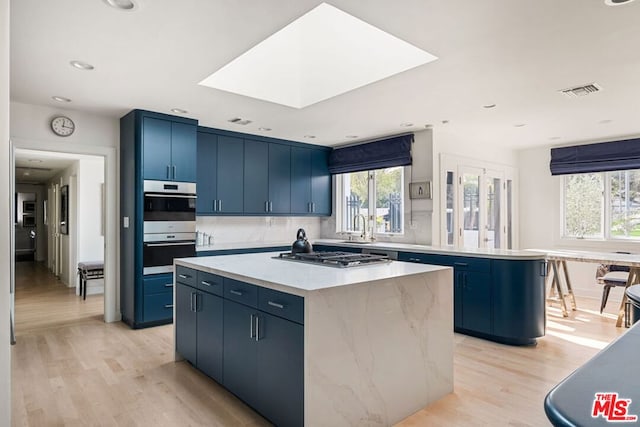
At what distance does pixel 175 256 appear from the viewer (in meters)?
4.43

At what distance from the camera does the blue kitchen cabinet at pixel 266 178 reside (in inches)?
213

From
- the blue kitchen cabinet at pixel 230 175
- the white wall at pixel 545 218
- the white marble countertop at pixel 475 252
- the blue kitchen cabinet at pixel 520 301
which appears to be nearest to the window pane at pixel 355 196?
the white marble countertop at pixel 475 252

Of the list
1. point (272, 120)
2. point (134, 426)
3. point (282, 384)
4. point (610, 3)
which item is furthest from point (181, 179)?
point (610, 3)

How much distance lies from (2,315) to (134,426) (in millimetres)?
1288

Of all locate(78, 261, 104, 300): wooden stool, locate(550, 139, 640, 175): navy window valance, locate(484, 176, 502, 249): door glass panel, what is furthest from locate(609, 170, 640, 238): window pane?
locate(78, 261, 104, 300): wooden stool

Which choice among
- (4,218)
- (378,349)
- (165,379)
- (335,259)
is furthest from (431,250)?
(4,218)

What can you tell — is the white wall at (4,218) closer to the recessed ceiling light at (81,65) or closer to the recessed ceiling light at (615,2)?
the recessed ceiling light at (81,65)

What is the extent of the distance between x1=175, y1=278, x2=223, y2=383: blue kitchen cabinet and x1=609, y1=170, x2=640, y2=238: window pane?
5804 millimetres

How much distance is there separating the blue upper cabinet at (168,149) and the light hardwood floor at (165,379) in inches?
67.7

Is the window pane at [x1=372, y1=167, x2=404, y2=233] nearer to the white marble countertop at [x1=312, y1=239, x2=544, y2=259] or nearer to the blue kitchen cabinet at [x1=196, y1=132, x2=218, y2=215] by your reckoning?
the white marble countertop at [x1=312, y1=239, x2=544, y2=259]

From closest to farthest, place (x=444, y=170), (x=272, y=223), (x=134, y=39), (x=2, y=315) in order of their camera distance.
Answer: (x=2, y=315)
(x=134, y=39)
(x=444, y=170)
(x=272, y=223)

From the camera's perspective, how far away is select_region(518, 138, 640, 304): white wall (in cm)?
576

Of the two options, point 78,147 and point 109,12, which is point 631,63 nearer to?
point 109,12

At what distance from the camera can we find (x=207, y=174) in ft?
16.4
